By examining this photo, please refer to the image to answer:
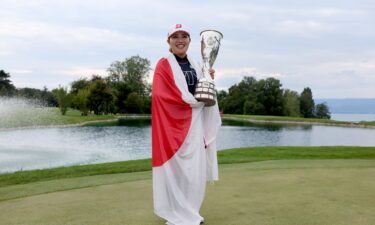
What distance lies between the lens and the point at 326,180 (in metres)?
6.90

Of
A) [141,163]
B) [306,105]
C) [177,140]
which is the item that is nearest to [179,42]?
[177,140]

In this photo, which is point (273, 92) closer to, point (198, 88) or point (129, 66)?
point (129, 66)

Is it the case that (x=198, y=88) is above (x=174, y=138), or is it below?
above

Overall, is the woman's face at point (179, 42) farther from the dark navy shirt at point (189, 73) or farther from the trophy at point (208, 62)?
the trophy at point (208, 62)

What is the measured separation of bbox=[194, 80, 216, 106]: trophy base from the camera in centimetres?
476

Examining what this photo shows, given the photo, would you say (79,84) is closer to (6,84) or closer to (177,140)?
(6,84)

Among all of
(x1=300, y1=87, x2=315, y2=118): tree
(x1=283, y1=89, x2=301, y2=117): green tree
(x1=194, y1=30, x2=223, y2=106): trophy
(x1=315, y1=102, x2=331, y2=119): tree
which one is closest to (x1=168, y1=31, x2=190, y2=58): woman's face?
(x1=194, y1=30, x2=223, y2=106): trophy

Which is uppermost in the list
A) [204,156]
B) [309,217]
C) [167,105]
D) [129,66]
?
[129,66]

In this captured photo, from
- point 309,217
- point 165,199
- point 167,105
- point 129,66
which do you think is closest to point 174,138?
point 167,105

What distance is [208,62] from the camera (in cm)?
494

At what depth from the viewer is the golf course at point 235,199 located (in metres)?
4.70

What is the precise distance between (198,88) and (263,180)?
283 centimetres

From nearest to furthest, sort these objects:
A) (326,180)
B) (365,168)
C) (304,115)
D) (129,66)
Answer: (326,180)
(365,168)
(129,66)
(304,115)

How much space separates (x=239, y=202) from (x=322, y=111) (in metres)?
104
